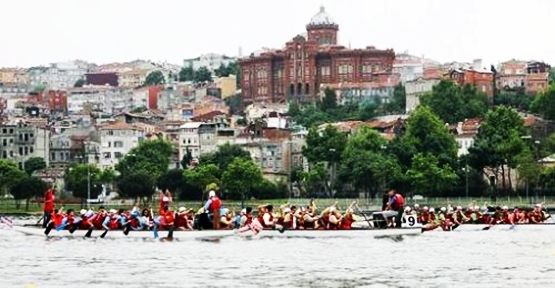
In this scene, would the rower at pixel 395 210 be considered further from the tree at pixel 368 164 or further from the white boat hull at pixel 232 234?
the tree at pixel 368 164

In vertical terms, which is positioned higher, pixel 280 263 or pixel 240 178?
pixel 240 178

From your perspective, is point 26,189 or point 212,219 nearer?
point 212,219

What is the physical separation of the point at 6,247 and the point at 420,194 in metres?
81.5

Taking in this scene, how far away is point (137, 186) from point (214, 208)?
87235 mm

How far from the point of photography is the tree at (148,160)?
6056 inches

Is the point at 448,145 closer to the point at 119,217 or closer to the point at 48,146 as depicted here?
the point at 48,146

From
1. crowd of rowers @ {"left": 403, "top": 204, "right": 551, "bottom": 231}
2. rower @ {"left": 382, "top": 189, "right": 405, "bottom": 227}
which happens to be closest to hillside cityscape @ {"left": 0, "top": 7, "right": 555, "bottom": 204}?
crowd of rowers @ {"left": 403, "top": 204, "right": 551, "bottom": 231}

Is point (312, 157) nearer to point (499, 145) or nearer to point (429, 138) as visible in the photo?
point (429, 138)

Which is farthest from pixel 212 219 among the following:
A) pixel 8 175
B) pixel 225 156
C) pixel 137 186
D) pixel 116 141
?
pixel 116 141

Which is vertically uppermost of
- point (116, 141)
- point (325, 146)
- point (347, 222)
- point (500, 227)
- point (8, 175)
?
point (116, 141)

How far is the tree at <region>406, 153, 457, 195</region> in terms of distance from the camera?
130500 millimetres

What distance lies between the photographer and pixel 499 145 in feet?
442

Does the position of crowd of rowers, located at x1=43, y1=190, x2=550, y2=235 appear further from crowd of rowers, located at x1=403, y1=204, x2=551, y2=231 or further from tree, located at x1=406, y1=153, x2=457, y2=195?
tree, located at x1=406, y1=153, x2=457, y2=195

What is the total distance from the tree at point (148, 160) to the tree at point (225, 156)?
14.4ft
